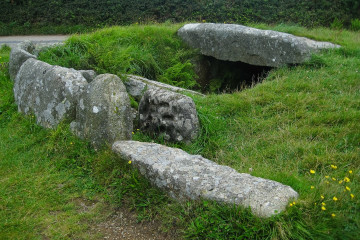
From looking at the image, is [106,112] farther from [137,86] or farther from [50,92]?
[137,86]

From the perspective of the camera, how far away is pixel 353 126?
5.35 m

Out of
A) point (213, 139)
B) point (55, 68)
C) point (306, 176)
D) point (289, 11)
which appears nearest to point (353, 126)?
point (306, 176)

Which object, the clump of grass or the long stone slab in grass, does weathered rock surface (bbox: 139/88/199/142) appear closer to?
the long stone slab in grass

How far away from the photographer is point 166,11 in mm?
14305

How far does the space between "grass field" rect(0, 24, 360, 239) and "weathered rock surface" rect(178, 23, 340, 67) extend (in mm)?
398

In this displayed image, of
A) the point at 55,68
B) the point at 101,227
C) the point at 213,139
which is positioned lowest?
the point at 101,227

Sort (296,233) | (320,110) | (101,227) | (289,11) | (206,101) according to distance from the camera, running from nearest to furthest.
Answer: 1. (296,233)
2. (101,227)
3. (320,110)
4. (206,101)
5. (289,11)

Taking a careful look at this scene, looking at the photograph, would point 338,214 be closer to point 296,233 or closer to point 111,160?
point 296,233

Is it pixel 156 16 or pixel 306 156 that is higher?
pixel 156 16

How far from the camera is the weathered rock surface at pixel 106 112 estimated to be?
16.4 feet

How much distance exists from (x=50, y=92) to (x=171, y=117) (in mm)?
2173

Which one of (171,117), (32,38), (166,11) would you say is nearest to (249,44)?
(171,117)

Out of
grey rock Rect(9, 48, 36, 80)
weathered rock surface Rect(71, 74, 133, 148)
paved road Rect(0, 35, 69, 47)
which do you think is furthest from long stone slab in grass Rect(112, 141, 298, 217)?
paved road Rect(0, 35, 69, 47)

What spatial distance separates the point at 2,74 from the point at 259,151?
629 centimetres
